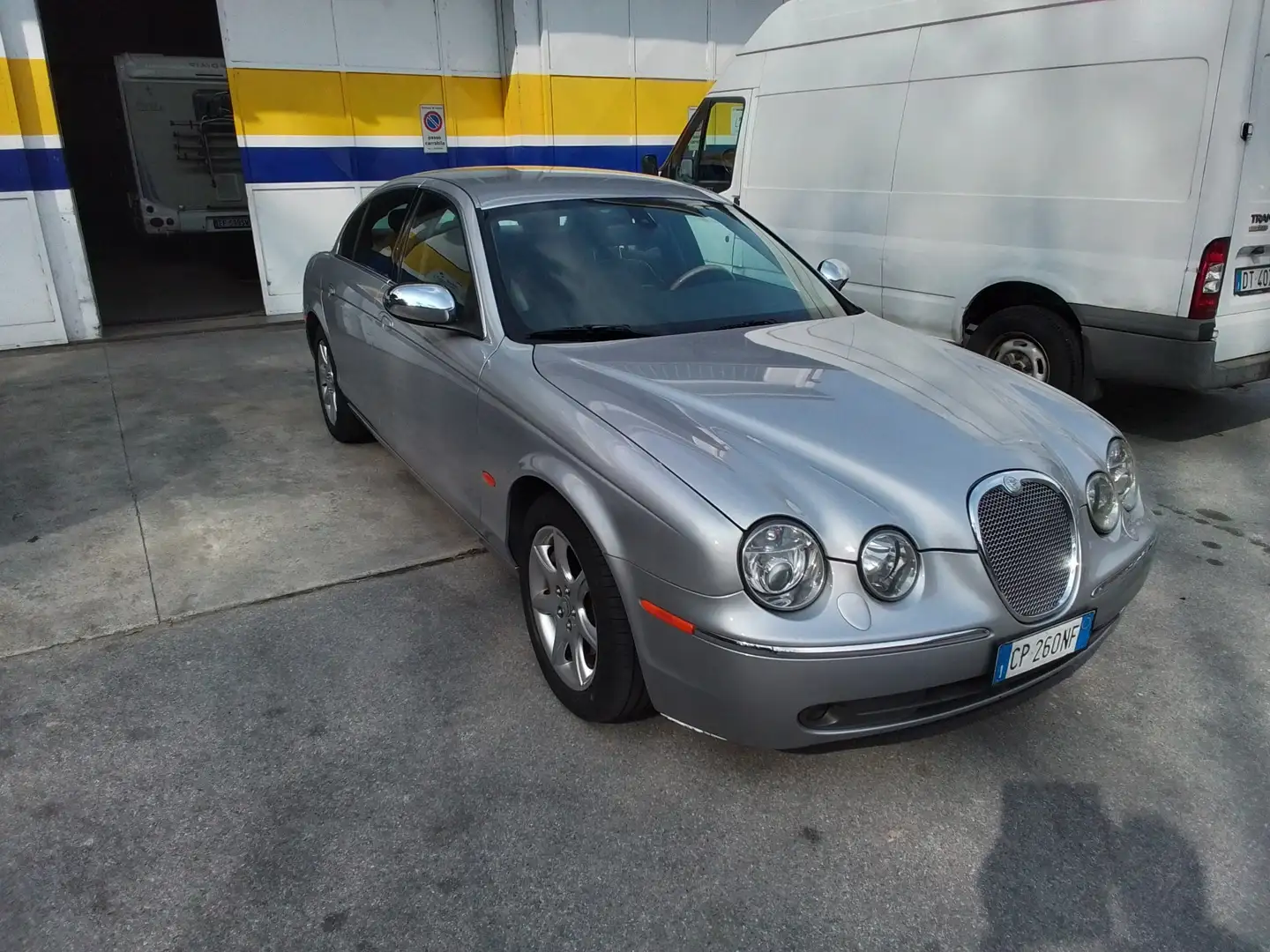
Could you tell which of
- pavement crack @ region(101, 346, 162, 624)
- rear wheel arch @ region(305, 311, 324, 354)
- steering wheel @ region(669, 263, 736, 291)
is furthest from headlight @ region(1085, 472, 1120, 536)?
rear wheel arch @ region(305, 311, 324, 354)

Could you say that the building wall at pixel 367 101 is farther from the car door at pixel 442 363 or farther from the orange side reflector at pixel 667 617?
the orange side reflector at pixel 667 617

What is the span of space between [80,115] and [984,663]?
19.3 metres

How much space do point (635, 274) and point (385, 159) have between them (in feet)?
23.4

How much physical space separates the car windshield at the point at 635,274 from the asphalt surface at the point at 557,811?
48.5 inches

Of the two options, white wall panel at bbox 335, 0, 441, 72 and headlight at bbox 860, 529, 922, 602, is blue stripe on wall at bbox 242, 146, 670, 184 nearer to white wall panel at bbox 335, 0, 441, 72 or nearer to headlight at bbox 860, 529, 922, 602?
white wall panel at bbox 335, 0, 441, 72

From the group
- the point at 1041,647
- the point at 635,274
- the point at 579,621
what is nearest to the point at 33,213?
the point at 635,274

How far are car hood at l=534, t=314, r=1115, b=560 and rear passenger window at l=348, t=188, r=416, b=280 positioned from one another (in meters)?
1.68

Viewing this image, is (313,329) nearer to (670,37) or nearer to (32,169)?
(32,169)

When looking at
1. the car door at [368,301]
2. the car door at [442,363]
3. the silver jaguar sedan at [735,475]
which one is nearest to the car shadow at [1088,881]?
the silver jaguar sedan at [735,475]

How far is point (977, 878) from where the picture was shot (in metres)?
2.29

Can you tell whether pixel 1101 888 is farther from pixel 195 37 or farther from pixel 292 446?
pixel 195 37

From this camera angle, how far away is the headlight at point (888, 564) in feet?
7.32

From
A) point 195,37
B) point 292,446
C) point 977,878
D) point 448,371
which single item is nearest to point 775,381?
point 448,371

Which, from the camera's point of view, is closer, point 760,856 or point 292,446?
point 760,856
